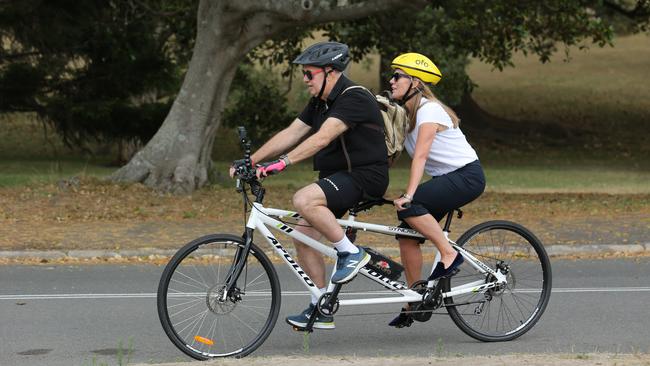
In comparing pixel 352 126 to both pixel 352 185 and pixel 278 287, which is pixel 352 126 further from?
pixel 278 287

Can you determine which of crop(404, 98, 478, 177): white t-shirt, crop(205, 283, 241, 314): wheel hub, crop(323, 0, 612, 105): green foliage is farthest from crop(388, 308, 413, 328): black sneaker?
crop(323, 0, 612, 105): green foliage

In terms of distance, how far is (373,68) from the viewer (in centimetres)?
5284

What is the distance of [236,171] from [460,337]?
2.04 meters

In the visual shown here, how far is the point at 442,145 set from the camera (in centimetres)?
727

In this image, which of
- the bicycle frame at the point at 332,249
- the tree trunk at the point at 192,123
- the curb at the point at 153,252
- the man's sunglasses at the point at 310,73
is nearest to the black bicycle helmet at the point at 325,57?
the man's sunglasses at the point at 310,73

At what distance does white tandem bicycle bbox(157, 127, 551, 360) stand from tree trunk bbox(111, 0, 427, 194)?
9.16m

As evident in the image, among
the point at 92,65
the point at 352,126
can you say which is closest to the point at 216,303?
the point at 352,126

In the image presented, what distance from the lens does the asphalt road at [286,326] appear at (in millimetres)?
7297

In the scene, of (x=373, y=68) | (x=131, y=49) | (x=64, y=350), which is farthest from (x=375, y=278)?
(x=373, y=68)

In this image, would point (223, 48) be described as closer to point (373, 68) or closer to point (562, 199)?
point (562, 199)

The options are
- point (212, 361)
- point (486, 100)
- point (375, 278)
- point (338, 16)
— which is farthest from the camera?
point (486, 100)

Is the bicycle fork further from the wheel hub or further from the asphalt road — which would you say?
the asphalt road

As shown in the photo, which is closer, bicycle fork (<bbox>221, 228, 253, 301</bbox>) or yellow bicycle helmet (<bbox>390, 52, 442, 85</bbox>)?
bicycle fork (<bbox>221, 228, 253, 301</bbox>)

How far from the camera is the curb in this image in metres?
11.8
